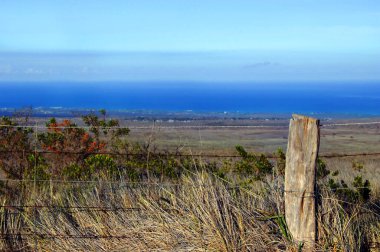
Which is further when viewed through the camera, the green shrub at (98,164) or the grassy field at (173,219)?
the green shrub at (98,164)

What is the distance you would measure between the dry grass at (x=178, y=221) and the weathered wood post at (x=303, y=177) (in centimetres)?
13

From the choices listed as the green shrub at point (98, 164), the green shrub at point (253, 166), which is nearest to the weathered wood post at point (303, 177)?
the green shrub at point (253, 166)

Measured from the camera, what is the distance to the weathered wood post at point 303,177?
5.67 meters

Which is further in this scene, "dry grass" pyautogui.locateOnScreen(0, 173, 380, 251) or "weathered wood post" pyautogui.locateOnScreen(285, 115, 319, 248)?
"dry grass" pyautogui.locateOnScreen(0, 173, 380, 251)

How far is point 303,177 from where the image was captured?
18.7 feet

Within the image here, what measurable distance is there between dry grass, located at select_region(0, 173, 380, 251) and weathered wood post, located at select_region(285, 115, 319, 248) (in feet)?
0.44

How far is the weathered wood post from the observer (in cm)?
567

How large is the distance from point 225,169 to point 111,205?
3896 millimetres

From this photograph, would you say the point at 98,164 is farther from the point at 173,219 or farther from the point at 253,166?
the point at 173,219

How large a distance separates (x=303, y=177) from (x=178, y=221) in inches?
53.1

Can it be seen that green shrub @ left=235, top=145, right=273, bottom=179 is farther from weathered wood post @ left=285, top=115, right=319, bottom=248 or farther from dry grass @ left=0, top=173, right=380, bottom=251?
weathered wood post @ left=285, top=115, right=319, bottom=248

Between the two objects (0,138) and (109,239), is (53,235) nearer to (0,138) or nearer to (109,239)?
(109,239)

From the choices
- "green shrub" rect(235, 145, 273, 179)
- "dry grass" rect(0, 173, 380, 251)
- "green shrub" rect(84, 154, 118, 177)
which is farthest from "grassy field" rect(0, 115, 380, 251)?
"green shrub" rect(235, 145, 273, 179)

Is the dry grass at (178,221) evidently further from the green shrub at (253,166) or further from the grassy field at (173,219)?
the green shrub at (253,166)
